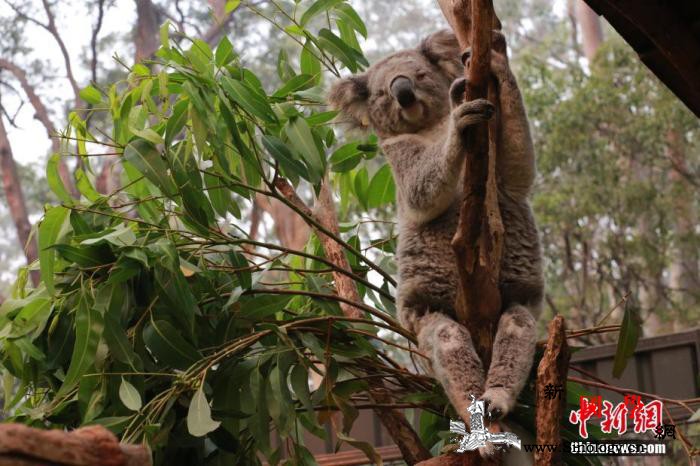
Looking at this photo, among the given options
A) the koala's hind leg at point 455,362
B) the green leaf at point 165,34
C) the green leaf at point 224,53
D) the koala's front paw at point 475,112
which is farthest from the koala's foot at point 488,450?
the green leaf at point 165,34

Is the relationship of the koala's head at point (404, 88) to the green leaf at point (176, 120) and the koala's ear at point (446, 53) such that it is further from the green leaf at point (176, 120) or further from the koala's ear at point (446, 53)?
the green leaf at point (176, 120)

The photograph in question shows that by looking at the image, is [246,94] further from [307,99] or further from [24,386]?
[24,386]

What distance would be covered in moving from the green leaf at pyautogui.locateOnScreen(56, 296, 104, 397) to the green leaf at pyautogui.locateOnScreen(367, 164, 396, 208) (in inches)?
51.4

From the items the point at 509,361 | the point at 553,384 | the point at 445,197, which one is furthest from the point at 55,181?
the point at 553,384

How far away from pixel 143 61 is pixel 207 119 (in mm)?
358

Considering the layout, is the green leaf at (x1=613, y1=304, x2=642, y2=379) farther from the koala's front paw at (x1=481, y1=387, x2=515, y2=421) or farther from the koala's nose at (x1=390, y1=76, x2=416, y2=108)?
the koala's nose at (x1=390, y1=76, x2=416, y2=108)

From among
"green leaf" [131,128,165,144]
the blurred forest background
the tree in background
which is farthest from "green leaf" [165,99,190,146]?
the blurred forest background

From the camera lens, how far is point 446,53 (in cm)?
280

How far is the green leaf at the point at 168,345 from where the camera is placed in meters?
2.24

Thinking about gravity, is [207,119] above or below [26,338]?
above

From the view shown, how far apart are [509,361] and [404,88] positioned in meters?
0.98

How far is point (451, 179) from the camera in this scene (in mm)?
2350

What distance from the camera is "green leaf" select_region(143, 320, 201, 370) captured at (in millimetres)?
Result: 2244

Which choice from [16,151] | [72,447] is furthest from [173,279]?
[16,151]
